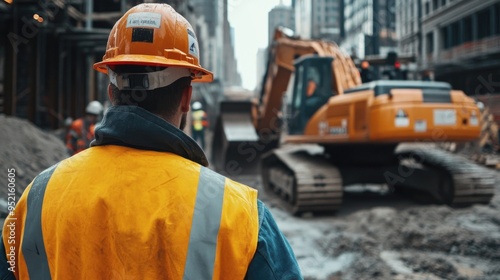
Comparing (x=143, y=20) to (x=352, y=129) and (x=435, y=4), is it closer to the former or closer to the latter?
(x=352, y=129)

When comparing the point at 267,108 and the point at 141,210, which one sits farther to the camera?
the point at 267,108

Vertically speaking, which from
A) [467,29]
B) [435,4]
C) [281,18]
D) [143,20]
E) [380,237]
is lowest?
[380,237]

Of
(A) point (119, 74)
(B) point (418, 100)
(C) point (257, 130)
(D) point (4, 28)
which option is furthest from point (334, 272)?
(D) point (4, 28)

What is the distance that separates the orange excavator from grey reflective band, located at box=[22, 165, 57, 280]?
18.1 ft

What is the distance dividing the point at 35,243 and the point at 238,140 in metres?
9.54

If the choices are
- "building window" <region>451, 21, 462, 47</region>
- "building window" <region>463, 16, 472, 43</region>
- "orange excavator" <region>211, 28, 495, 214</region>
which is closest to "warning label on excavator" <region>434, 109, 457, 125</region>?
"orange excavator" <region>211, 28, 495, 214</region>

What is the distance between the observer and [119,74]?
4.48ft

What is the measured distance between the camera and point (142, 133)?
1242 mm

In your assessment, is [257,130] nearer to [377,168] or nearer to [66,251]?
[377,168]

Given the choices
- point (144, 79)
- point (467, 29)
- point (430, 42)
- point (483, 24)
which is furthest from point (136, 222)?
point (430, 42)

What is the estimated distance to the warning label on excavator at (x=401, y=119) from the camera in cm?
623

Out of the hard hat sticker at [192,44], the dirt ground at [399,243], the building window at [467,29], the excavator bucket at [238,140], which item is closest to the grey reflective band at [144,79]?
the hard hat sticker at [192,44]

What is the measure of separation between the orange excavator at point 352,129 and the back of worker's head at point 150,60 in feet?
17.1

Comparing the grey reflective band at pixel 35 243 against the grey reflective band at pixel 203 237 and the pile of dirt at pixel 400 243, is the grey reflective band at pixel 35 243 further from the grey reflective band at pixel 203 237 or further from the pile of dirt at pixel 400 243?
the pile of dirt at pixel 400 243
